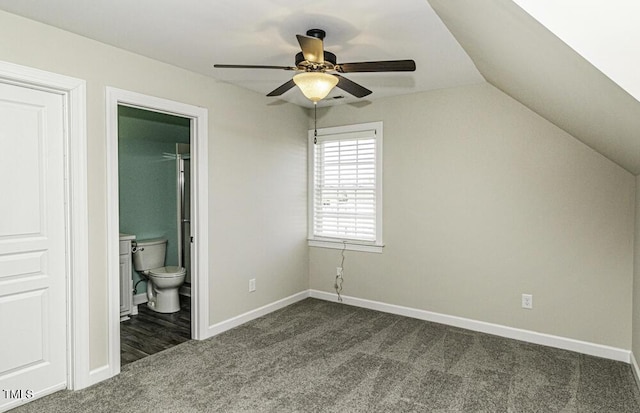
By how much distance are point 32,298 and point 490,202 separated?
3.76 metres

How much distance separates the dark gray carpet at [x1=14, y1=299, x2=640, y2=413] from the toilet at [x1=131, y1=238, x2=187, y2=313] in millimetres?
1080

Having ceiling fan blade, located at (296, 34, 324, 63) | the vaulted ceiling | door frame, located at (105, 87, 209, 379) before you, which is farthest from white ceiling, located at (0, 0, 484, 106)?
door frame, located at (105, 87, 209, 379)

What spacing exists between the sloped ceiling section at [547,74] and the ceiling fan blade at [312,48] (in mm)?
660

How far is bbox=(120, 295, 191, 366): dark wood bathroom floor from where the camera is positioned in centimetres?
330

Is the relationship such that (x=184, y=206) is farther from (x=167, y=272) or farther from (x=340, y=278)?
(x=340, y=278)

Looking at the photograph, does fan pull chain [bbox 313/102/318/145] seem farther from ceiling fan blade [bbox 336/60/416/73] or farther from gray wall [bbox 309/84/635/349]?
ceiling fan blade [bbox 336/60/416/73]

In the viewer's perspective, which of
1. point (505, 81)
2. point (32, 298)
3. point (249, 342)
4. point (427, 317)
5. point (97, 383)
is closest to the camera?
point (32, 298)

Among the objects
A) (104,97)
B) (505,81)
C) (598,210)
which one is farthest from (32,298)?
(598,210)

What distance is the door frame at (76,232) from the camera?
8.50 feet

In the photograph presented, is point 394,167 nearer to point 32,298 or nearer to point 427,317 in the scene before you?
point 427,317

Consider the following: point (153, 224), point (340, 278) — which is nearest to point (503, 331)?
point (340, 278)

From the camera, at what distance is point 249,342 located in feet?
11.3

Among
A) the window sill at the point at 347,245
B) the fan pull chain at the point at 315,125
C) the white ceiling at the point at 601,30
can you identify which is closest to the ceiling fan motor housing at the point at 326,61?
the white ceiling at the point at 601,30

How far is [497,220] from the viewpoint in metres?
3.63
